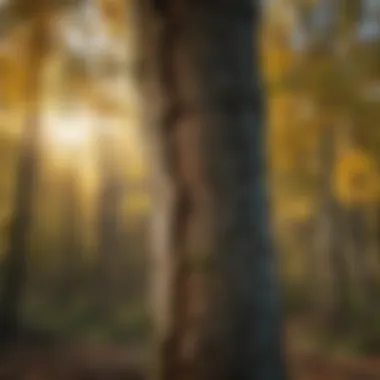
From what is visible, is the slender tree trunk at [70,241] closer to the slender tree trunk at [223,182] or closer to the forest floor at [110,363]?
the forest floor at [110,363]

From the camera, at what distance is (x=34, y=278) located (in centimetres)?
101

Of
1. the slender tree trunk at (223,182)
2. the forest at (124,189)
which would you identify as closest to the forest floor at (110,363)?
the forest at (124,189)

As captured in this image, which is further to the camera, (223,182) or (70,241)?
(70,241)

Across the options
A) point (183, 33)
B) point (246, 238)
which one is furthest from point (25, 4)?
point (246, 238)

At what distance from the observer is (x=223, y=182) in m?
0.51

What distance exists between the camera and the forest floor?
0.89 m

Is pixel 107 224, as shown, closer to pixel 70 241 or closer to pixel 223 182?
pixel 70 241

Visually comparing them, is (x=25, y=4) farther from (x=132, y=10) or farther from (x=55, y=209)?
(x=132, y=10)

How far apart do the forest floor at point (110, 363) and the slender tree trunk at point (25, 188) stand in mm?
61

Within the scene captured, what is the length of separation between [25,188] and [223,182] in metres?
0.63

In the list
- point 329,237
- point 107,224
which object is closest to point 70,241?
point 107,224

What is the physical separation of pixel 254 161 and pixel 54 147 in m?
0.60

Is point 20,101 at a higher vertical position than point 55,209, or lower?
higher

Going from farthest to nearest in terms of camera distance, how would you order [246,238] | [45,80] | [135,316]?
1. [45,80]
2. [135,316]
3. [246,238]
